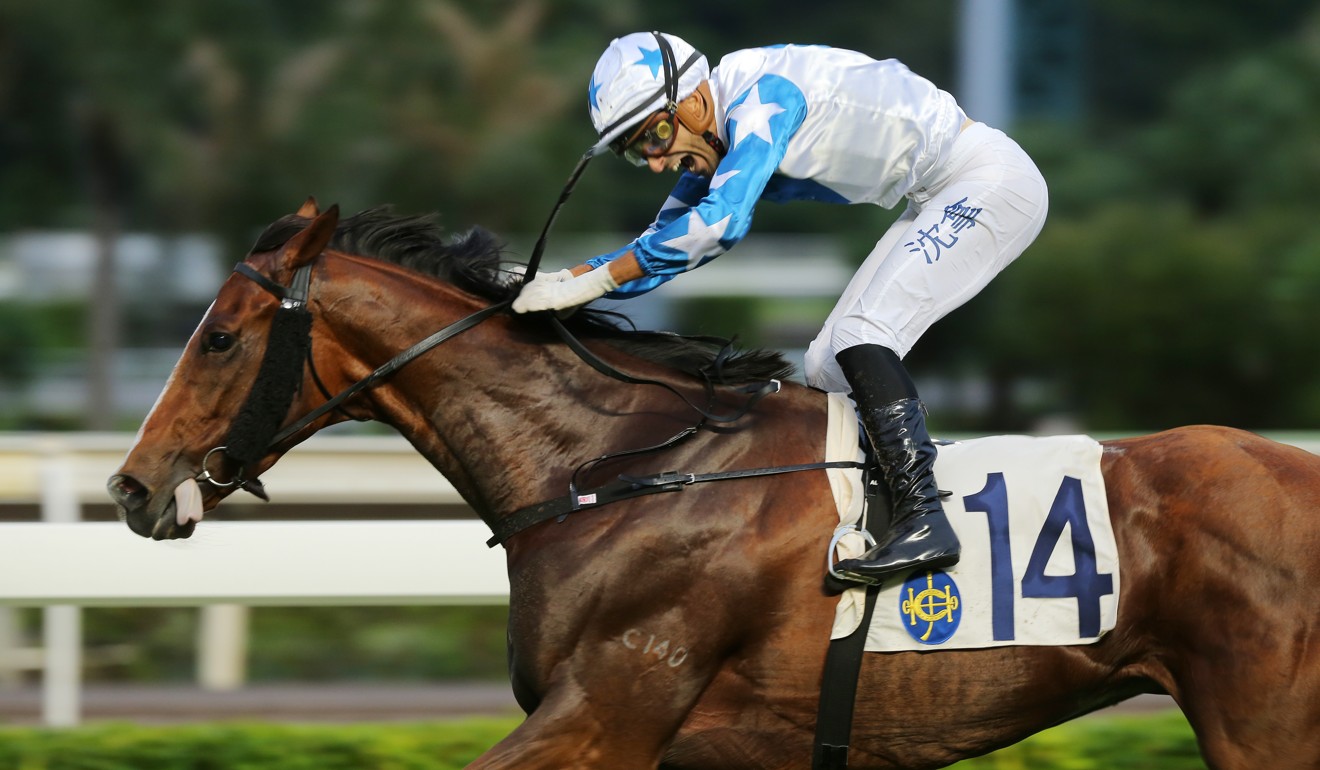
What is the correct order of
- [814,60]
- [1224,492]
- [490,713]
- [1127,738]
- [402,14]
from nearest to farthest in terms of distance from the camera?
[1224,492] → [814,60] → [1127,738] → [490,713] → [402,14]

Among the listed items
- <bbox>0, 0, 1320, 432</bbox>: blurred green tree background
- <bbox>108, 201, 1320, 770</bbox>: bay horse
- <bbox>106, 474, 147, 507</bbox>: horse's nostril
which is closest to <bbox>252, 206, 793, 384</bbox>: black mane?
<bbox>108, 201, 1320, 770</bbox>: bay horse

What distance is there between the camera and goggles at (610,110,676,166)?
11.2 ft

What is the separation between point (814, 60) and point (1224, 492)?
1.24 meters

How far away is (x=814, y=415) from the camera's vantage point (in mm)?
3479

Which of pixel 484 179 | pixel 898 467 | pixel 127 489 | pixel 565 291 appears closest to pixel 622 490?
pixel 565 291

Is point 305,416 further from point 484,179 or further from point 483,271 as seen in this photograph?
point 484,179

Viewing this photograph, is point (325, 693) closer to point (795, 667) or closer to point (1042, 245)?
point (795, 667)

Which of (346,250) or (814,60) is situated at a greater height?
(814,60)

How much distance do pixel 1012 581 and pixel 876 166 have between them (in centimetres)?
94

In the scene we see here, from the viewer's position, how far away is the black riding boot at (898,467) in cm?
319

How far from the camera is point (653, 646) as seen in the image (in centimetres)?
321

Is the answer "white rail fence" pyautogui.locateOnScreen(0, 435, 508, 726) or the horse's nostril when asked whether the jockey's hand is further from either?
"white rail fence" pyautogui.locateOnScreen(0, 435, 508, 726)

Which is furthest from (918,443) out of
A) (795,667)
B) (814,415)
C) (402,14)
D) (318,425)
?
(402,14)

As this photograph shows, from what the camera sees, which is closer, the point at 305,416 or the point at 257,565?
the point at 305,416
